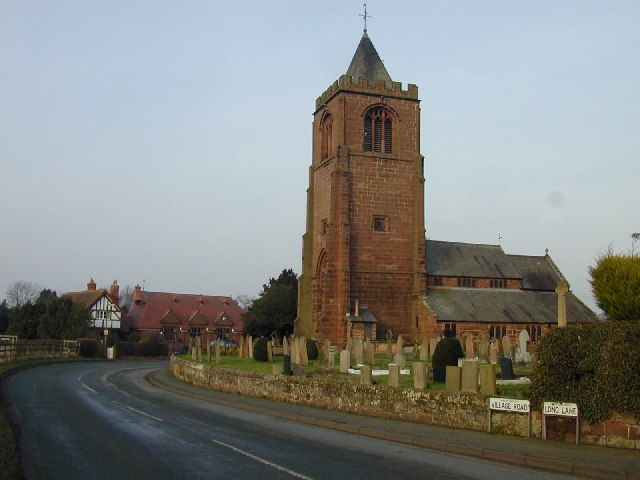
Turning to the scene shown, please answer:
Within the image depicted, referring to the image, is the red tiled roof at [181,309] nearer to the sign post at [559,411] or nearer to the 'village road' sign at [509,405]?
the 'village road' sign at [509,405]

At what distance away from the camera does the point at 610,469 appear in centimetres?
1137

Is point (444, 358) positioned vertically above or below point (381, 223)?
below

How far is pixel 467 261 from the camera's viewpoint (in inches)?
2108

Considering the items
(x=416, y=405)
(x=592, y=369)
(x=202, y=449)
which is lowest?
(x=202, y=449)

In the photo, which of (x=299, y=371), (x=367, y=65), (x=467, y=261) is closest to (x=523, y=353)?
(x=299, y=371)

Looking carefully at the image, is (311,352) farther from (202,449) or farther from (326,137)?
(202,449)

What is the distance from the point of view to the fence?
4519cm

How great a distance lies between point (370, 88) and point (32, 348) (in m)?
31.7

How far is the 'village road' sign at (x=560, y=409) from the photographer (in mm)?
14148

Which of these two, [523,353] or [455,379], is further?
[523,353]

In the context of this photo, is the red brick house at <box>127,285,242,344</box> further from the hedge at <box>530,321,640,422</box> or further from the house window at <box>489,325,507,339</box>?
the hedge at <box>530,321,640,422</box>

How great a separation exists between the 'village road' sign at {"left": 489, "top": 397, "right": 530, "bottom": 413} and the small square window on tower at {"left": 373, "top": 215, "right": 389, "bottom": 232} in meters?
33.5

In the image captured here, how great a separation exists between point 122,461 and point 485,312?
1581 inches

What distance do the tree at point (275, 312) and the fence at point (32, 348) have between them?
1689 centimetres
